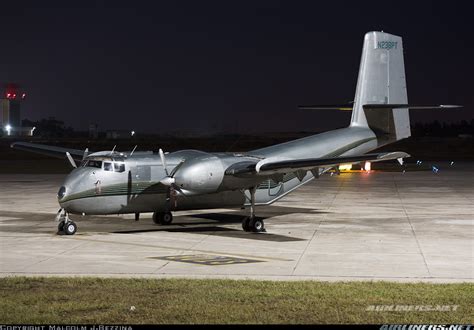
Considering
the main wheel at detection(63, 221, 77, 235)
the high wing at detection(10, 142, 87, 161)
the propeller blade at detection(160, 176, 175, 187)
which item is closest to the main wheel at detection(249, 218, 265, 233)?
the propeller blade at detection(160, 176, 175, 187)

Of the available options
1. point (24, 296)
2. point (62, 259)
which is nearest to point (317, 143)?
point (62, 259)

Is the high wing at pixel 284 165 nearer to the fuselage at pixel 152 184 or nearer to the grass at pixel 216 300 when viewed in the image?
the fuselage at pixel 152 184

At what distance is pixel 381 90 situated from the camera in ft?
Answer: 105

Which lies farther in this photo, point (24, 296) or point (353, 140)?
point (353, 140)

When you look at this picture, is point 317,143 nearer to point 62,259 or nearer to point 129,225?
point 129,225

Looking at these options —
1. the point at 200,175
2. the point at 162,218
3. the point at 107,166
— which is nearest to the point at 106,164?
the point at 107,166

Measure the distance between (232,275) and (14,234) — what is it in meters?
10.2

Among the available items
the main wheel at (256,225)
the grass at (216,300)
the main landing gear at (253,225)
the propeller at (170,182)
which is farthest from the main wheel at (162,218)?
the grass at (216,300)

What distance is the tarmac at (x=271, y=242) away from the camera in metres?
18.1

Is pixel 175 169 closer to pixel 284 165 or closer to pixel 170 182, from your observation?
pixel 170 182

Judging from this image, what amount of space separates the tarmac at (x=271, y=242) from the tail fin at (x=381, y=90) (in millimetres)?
3443

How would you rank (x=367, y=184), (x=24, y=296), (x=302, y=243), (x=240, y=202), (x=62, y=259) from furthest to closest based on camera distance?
(x=367, y=184) < (x=240, y=202) < (x=302, y=243) < (x=62, y=259) < (x=24, y=296)

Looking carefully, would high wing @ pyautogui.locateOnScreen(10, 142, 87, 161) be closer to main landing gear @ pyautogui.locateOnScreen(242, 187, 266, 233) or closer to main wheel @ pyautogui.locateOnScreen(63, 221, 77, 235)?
main wheel @ pyautogui.locateOnScreen(63, 221, 77, 235)

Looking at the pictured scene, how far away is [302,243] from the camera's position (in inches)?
894
